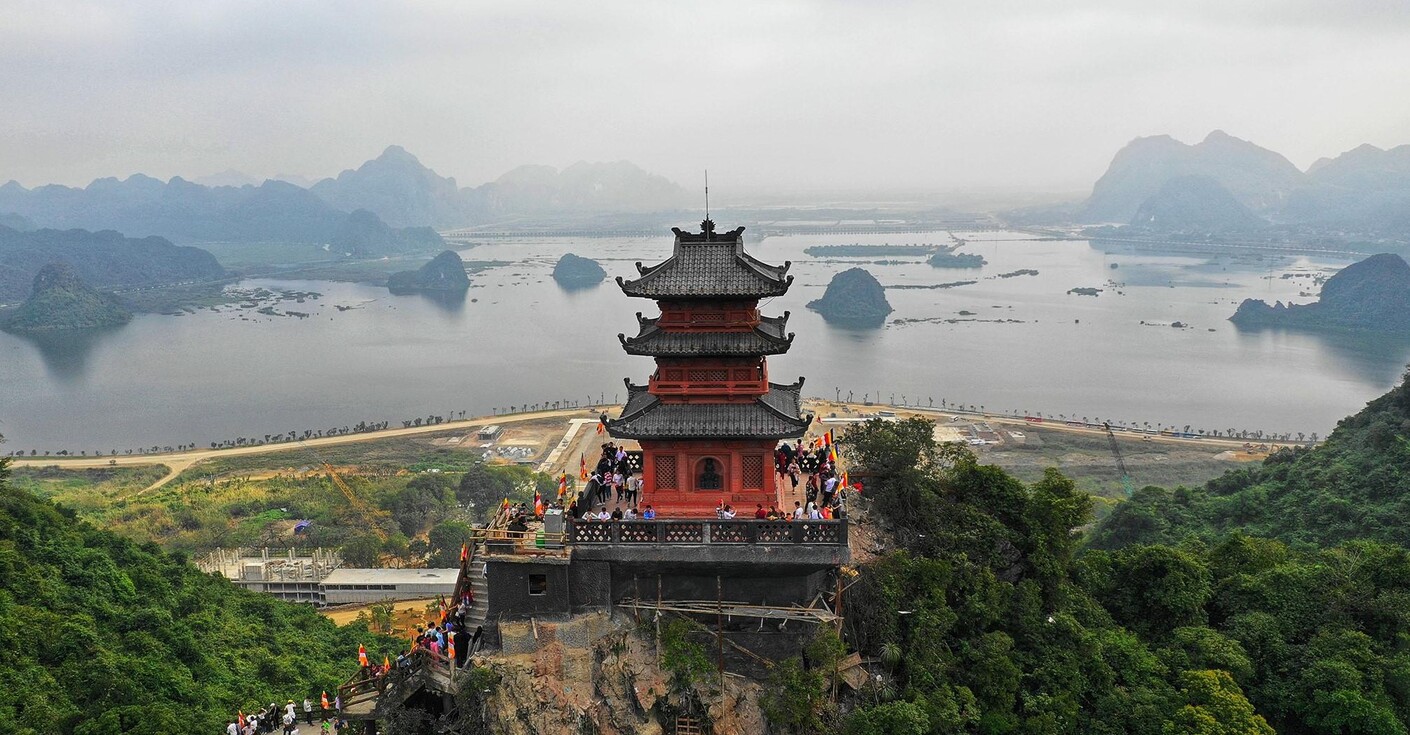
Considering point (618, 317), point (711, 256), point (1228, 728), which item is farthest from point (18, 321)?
point (1228, 728)

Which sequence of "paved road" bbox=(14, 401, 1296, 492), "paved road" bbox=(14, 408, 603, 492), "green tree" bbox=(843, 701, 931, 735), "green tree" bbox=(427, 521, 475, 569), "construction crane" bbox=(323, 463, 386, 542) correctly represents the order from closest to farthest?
"green tree" bbox=(843, 701, 931, 735) → "green tree" bbox=(427, 521, 475, 569) → "construction crane" bbox=(323, 463, 386, 542) → "paved road" bbox=(14, 401, 1296, 492) → "paved road" bbox=(14, 408, 603, 492)

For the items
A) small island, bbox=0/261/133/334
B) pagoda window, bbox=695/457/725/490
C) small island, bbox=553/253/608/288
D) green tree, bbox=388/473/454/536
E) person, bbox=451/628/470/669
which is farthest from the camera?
small island, bbox=553/253/608/288

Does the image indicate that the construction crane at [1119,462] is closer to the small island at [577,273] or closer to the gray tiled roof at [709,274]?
the gray tiled roof at [709,274]

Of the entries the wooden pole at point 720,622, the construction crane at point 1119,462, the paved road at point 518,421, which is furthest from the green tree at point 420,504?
the construction crane at point 1119,462

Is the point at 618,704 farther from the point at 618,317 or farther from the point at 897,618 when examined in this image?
the point at 618,317

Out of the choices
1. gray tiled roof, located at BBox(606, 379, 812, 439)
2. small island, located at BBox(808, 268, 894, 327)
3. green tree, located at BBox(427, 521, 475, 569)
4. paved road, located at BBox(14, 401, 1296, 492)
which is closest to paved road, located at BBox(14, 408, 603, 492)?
paved road, located at BBox(14, 401, 1296, 492)

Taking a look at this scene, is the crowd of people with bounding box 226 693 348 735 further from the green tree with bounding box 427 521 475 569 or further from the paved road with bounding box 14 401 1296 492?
the paved road with bounding box 14 401 1296 492

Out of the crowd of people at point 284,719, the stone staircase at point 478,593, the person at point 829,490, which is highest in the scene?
the person at point 829,490
